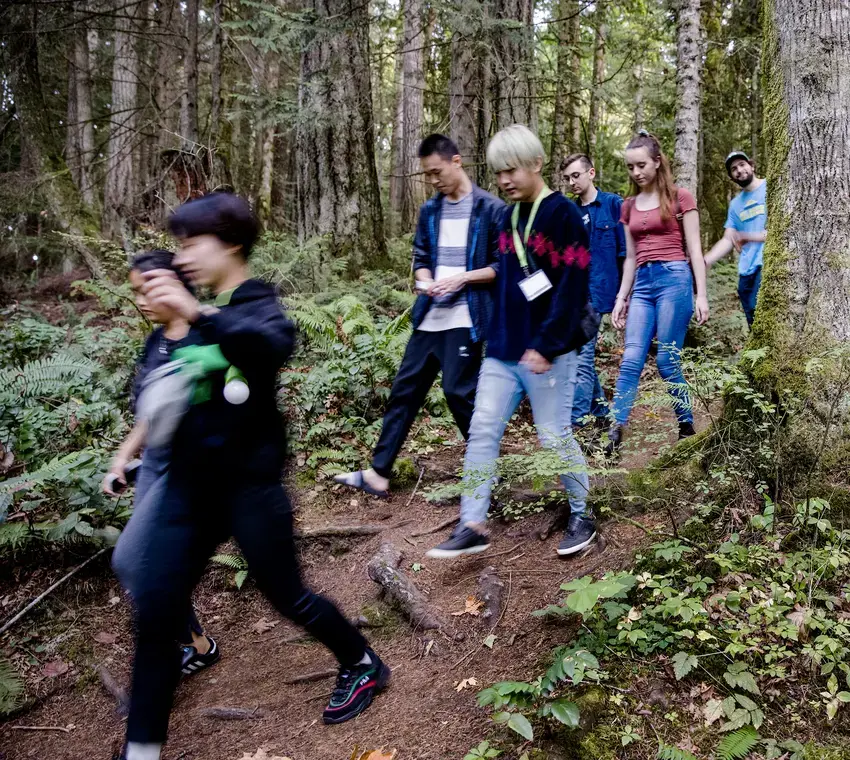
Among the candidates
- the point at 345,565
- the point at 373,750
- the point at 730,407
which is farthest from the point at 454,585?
the point at 730,407

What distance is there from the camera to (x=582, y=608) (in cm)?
254

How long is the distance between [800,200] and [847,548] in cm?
184

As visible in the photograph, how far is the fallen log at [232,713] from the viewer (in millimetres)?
3299

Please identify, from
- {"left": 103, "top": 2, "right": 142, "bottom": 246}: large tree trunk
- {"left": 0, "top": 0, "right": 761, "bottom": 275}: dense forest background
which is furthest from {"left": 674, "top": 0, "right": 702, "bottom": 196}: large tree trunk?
{"left": 103, "top": 2, "right": 142, "bottom": 246}: large tree trunk

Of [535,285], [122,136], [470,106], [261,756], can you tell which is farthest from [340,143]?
[261,756]

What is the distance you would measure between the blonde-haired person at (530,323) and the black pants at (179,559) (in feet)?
3.69

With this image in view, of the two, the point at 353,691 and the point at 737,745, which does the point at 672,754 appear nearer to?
the point at 737,745

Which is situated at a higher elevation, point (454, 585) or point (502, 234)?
point (502, 234)

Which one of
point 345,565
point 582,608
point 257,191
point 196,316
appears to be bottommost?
point 345,565

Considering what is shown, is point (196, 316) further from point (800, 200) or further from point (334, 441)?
point (334, 441)

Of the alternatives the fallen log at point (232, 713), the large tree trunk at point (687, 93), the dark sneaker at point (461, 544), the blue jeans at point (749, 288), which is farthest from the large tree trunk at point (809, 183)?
the large tree trunk at point (687, 93)

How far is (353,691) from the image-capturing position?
304 centimetres

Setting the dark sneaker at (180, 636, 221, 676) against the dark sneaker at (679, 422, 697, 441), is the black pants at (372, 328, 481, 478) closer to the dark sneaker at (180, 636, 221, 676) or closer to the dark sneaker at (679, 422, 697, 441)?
the dark sneaker at (180, 636, 221, 676)

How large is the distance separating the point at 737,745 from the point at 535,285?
218 cm
